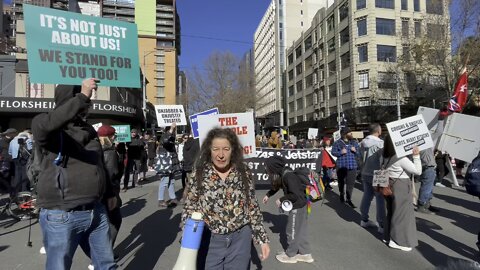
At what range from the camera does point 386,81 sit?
44938mm

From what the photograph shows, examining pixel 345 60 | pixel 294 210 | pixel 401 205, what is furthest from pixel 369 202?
pixel 345 60

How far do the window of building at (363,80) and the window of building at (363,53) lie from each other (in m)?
1.72

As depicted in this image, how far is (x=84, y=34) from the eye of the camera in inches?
199

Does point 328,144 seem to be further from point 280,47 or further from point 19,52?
point 280,47

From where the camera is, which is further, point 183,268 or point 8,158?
point 8,158

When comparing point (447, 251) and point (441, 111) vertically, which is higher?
point (441, 111)

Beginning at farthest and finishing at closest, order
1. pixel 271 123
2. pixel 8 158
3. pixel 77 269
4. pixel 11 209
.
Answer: pixel 271 123 < pixel 8 158 < pixel 11 209 < pixel 77 269

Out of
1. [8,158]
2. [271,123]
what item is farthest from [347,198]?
[271,123]

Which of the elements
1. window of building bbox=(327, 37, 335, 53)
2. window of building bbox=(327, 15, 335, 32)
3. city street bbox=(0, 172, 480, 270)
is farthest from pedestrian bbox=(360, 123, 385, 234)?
window of building bbox=(327, 15, 335, 32)

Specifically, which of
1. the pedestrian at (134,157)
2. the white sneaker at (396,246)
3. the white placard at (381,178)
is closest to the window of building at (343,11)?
the pedestrian at (134,157)

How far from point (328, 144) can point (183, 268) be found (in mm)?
11159

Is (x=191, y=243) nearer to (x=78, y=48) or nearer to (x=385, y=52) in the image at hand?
(x=78, y=48)

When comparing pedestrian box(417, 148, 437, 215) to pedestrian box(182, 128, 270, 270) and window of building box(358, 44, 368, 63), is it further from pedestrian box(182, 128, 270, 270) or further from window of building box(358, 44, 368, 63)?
window of building box(358, 44, 368, 63)

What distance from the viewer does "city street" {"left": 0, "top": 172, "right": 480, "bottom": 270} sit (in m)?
5.20
